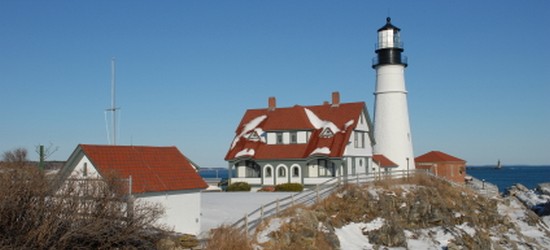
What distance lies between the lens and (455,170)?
53.0 meters

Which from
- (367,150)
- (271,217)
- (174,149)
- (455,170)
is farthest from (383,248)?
(455,170)

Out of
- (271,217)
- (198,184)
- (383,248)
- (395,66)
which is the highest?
(395,66)

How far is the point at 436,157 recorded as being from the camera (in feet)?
177

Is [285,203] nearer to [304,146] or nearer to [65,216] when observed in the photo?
[304,146]

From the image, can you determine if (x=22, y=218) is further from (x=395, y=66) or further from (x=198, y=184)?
(x=395, y=66)

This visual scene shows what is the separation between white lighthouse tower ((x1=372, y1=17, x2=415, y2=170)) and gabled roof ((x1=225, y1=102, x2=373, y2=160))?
346 centimetres

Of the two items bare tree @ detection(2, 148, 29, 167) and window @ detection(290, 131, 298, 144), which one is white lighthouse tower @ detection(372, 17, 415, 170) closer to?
window @ detection(290, 131, 298, 144)

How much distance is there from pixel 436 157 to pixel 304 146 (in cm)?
1967

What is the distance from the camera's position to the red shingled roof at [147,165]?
795 inches

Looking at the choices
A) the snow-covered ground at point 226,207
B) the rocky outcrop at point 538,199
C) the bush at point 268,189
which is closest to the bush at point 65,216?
the snow-covered ground at point 226,207

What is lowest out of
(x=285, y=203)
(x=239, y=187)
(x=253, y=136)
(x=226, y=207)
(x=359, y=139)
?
(x=226, y=207)

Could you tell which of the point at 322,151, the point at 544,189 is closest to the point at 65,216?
the point at 322,151

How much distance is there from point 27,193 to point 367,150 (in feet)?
104

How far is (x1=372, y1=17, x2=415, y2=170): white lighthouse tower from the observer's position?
1738 inches
